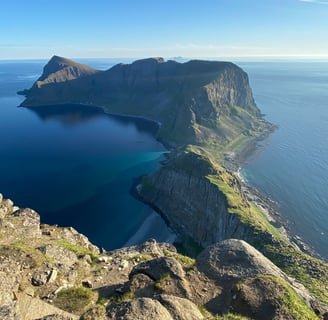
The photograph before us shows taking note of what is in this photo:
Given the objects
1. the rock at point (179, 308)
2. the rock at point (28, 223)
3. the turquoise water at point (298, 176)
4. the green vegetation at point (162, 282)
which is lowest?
the turquoise water at point (298, 176)

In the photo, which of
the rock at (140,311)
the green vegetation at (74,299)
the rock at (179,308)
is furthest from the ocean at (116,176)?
the rock at (140,311)

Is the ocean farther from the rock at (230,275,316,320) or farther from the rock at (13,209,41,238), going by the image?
the rock at (230,275,316,320)

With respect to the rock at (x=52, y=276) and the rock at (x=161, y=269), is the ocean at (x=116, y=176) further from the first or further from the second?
the rock at (x=161, y=269)

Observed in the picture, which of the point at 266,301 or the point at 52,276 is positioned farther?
the point at 52,276

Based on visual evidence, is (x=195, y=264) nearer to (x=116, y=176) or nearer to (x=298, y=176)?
(x=116, y=176)

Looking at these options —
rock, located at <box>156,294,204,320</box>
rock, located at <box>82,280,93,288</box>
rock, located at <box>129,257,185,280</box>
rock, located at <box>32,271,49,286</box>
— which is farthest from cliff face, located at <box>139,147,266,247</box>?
rock, located at <box>32,271,49,286</box>

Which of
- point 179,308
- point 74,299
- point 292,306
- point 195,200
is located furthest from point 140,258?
point 195,200
